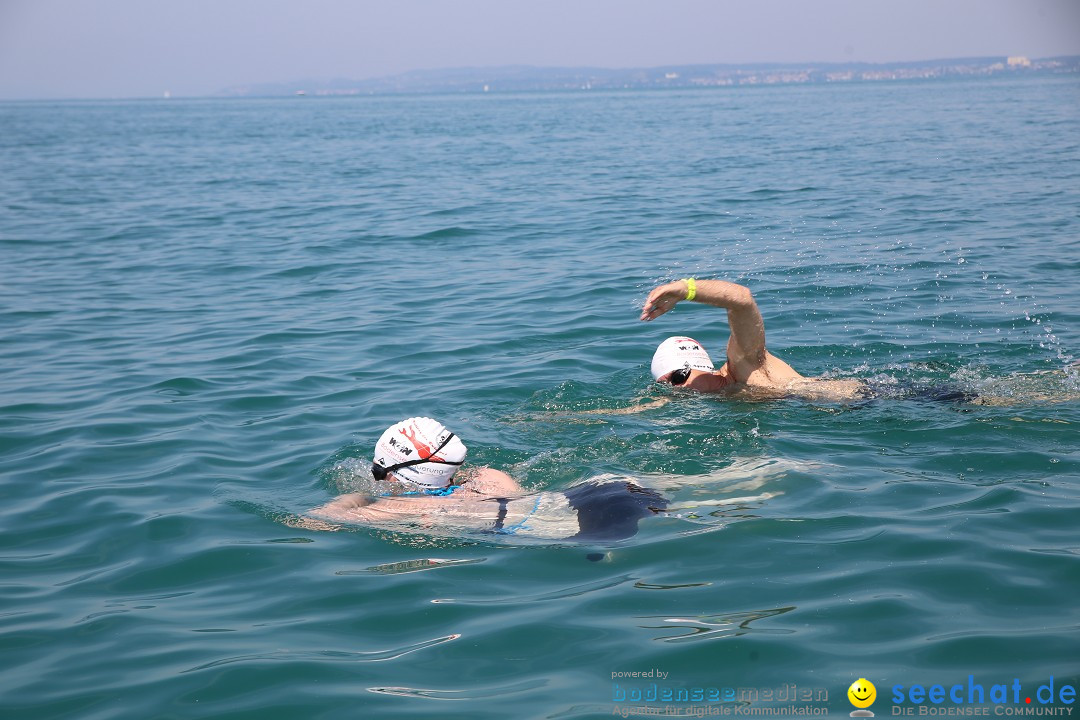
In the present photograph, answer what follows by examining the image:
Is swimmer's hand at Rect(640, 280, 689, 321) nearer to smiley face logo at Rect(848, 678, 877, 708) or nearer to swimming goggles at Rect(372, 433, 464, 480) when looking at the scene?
swimming goggles at Rect(372, 433, 464, 480)

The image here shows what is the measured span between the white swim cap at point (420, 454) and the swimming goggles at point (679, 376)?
3050 millimetres

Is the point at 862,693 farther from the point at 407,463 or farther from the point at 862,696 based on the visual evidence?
the point at 407,463

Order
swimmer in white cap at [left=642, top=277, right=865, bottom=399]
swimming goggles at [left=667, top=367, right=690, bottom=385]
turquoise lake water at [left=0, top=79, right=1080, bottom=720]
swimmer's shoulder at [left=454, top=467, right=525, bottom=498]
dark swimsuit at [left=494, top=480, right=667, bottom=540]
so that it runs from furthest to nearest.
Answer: swimming goggles at [left=667, top=367, right=690, bottom=385], swimmer in white cap at [left=642, top=277, right=865, bottom=399], swimmer's shoulder at [left=454, top=467, right=525, bottom=498], dark swimsuit at [left=494, top=480, right=667, bottom=540], turquoise lake water at [left=0, top=79, right=1080, bottom=720]

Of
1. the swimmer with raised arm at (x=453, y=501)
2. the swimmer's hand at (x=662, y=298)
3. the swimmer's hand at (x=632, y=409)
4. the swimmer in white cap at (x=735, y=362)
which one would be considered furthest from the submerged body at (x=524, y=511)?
the swimmer's hand at (x=632, y=409)

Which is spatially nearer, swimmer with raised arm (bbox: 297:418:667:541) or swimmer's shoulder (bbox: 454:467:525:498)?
swimmer with raised arm (bbox: 297:418:667:541)

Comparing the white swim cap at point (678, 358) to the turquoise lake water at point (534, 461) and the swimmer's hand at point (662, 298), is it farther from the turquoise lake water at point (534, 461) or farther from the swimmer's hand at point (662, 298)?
the swimmer's hand at point (662, 298)

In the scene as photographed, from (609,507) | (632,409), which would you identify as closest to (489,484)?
(609,507)

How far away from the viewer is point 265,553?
6602mm

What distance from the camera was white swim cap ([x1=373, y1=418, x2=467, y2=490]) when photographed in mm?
6742

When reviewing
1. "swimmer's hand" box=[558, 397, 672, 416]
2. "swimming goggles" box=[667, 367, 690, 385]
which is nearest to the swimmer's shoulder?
"swimmer's hand" box=[558, 397, 672, 416]

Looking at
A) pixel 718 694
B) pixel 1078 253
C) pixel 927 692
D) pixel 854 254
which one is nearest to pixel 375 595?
pixel 718 694

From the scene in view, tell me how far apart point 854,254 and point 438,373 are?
27.4 ft

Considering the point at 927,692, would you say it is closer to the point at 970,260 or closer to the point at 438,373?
the point at 438,373

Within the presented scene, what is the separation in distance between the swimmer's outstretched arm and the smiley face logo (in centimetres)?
320
